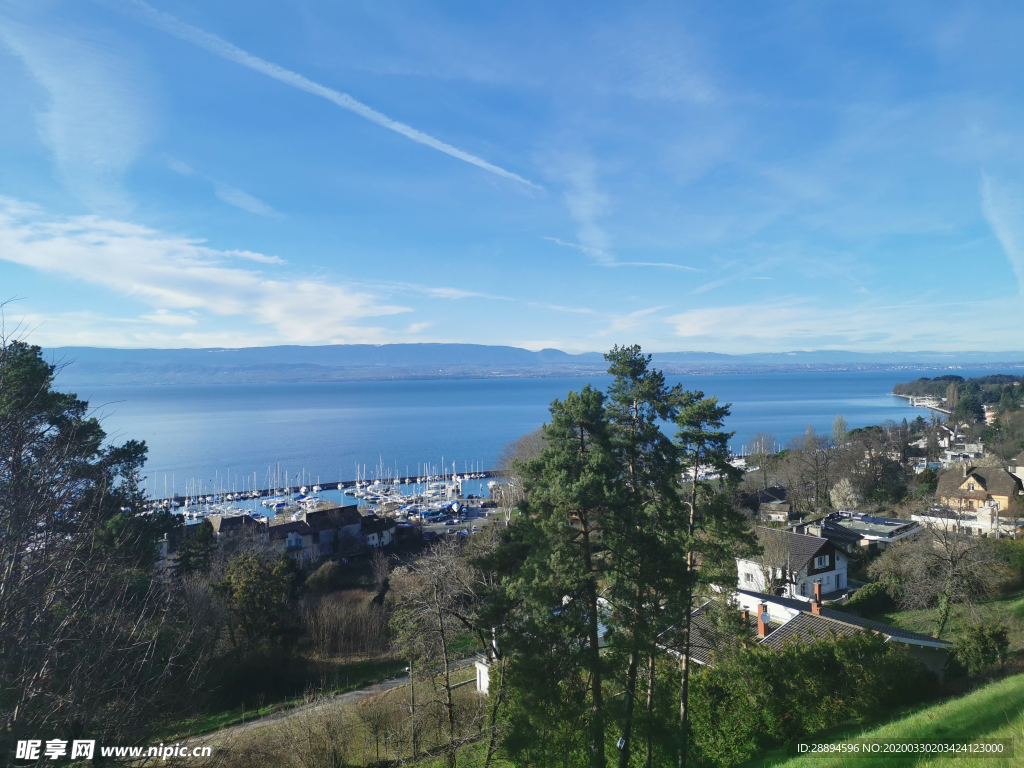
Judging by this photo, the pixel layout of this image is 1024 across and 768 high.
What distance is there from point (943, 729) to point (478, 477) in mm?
56163

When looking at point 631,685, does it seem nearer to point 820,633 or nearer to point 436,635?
point 436,635

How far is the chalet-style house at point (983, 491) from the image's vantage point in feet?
94.8

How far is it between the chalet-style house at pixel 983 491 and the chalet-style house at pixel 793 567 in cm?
1271

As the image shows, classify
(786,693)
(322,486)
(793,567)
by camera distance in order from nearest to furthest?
Result: (786,693), (793,567), (322,486)

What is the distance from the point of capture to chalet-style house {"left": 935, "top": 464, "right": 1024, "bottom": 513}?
28891mm

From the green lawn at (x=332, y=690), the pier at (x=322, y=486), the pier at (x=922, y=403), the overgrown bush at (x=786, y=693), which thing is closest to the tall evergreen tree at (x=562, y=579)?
the overgrown bush at (x=786, y=693)

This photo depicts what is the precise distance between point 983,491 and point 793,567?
61.2 ft

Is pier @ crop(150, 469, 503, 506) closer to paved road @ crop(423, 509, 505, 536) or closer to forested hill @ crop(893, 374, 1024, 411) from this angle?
paved road @ crop(423, 509, 505, 536)

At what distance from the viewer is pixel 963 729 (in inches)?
241

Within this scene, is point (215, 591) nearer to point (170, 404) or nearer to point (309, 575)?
point (309, 575)

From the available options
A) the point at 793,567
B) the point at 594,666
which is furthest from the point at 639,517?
the point at 793,567

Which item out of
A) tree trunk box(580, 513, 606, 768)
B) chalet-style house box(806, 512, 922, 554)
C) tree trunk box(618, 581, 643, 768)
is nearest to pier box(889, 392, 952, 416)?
chalet-style house box(806, 512, 922, 554)

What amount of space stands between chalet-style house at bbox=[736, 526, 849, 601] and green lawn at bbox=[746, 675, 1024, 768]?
37.1ft

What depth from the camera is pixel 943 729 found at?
6332 mm
